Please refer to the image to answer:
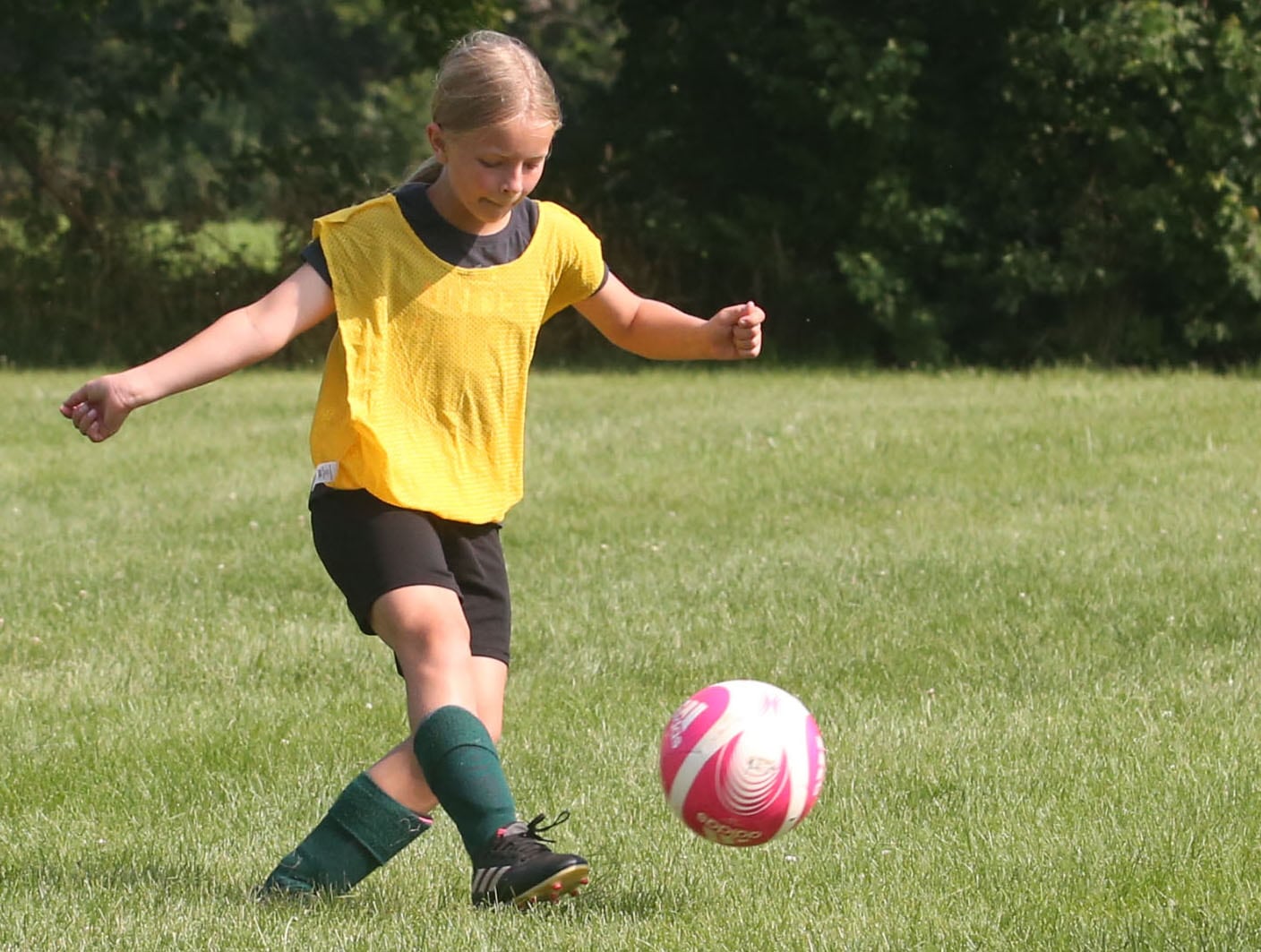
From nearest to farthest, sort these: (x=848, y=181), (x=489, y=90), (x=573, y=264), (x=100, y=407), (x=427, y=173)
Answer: (x=100, y=407)
(x=489, y=90)
(x=427, y=173)
(x=573, y=264)
(x=848, y=181)

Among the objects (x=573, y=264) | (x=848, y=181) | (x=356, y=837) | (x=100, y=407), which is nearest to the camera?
(x=100, y=407)

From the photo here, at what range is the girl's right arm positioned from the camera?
3.79 metres

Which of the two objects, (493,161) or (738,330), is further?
(738,330)

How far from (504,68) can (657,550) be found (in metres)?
5.03

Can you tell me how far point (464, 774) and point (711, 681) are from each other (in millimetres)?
2621

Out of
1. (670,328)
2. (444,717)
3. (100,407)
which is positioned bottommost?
(444,717)

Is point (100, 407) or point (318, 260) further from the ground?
point (318, 260)

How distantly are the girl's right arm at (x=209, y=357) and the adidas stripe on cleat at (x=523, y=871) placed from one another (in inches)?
43.6

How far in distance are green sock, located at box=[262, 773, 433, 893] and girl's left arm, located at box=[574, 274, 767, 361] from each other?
1.23 metres

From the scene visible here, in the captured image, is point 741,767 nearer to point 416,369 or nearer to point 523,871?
point 523,871

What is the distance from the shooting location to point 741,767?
13.3 ft

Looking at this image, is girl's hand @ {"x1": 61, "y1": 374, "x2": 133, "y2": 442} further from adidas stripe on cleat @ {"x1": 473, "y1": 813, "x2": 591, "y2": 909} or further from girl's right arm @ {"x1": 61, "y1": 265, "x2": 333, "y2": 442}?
adidas stripe on cleat @ {"x1": 473, "y1": 813, "x2": 591, "y2": 909}

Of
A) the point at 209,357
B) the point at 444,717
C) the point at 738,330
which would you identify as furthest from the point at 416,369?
the point at 738,330

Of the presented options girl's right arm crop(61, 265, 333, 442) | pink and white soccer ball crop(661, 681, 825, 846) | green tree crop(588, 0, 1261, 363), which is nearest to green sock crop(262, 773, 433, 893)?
pink and white soccer ball crop(661, 681, 825, 846)
